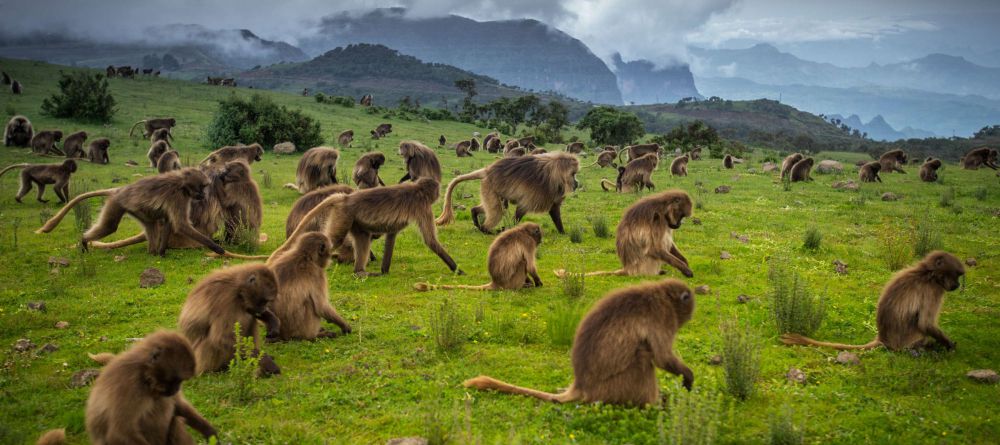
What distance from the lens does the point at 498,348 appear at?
7.00 meters

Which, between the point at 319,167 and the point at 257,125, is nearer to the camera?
the point at 319,167

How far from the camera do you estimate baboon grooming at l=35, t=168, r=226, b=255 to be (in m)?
10.1

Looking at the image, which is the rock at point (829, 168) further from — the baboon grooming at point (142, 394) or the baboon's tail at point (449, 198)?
the baboon grooming at point (142, 394)

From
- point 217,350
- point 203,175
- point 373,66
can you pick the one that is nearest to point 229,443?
point 217,350

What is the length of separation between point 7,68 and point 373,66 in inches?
4896

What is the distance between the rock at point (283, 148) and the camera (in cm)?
2841

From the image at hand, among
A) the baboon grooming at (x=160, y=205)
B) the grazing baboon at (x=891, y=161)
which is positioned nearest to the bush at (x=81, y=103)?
the baboon grooming at (x=160, y=205)

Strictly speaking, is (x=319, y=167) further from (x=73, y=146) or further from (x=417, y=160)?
(x=73, y=146)

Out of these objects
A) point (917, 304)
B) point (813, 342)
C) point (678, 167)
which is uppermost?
point (678, 167)

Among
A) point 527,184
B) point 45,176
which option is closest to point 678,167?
point 527,184

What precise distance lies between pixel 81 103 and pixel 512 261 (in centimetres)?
3225

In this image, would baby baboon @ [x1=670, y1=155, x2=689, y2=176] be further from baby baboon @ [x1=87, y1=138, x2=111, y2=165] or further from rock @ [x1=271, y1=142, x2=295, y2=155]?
baby baboon @ [x1=87, y1=138, x2=111, y2=165]

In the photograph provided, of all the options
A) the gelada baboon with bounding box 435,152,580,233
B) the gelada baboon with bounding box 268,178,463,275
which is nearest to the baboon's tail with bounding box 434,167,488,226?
the gelada baboon with bounding box 435,152,580,233

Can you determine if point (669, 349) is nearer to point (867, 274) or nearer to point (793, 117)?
point (867, 274)
